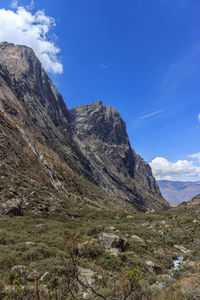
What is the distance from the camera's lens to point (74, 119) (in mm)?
180375

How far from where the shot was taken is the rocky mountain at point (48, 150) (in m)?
30.5

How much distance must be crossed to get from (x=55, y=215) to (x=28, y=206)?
363 centimetres

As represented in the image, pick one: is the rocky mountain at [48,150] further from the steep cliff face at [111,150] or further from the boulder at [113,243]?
the boulder at [113,243]

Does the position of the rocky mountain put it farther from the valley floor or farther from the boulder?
the valley floor

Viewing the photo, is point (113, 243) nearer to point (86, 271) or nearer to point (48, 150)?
point (86, 271)

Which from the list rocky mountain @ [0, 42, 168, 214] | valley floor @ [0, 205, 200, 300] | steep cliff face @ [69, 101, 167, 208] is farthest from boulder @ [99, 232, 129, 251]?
steep cliff face @ [69, 101, 167, 208]

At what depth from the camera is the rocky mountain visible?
100 ft

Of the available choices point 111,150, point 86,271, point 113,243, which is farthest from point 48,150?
point 111,150

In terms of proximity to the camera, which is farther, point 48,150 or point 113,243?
point 48,150

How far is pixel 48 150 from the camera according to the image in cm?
6384

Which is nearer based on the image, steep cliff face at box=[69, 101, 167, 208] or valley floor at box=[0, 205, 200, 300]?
valley floor at box=[0, 205, 200, 300]

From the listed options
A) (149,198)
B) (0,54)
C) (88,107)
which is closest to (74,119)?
(88,107)

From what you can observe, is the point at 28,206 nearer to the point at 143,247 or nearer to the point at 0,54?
the point at 143,247

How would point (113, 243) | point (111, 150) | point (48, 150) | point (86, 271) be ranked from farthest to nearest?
point (111, 150)
point (48, 150)
point (113, 243)
point (86, 271)
